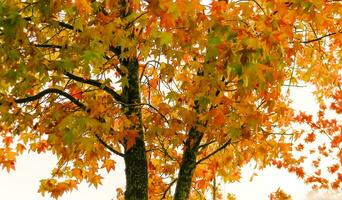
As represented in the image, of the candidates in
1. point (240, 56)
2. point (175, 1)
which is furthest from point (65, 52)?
point (240, 56)

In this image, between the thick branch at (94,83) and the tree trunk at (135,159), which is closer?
the thick branch at (94,83)

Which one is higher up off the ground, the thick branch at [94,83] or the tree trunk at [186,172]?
the thick branch at [94,83]

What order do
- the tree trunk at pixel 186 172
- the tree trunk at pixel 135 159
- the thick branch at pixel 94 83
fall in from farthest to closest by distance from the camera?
the tree trunk at pixel 186 172, the tree trunk at pixel 135 159, the thick branch at pixel 94 83

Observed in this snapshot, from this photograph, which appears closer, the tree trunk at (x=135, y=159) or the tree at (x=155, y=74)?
the tree at (x=155, y=74)

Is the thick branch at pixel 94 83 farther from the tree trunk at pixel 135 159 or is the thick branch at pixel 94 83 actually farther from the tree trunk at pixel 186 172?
the tree trunk at pixel 186 172

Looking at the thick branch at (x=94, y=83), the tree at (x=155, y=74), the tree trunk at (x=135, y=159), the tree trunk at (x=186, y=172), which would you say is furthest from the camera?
the tree trunk at (x=186, y=172)

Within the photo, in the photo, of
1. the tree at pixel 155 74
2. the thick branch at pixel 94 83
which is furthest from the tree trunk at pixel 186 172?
the thick branch at pixel 94 83

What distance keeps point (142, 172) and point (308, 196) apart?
50.7 metres

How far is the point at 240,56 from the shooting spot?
4.92 m

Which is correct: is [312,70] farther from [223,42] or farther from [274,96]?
[223,42]

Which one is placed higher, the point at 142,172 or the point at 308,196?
the point at 308,196

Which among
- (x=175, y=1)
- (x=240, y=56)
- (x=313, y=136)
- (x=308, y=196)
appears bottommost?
(x=240, y=56)

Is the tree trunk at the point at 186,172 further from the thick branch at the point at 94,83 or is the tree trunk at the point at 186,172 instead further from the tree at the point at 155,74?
the thick branch at the point at 94,83

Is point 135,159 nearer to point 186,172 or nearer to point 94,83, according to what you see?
point 186,172
